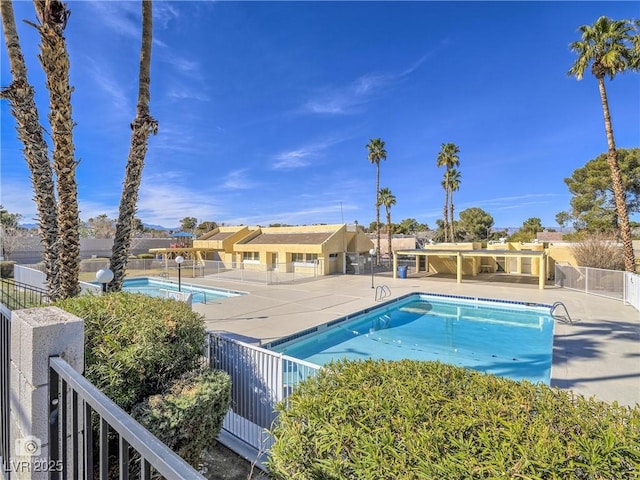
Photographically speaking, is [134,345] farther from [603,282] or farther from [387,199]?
[387,199]

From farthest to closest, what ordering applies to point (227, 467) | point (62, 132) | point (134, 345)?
1. point (62, 132)
2. point (227, 467)
3. point (134, 345)

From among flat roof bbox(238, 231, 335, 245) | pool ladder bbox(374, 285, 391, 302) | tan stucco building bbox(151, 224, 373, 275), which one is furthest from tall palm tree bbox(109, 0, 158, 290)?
flat roof bbox(238, 231, 335, 245)

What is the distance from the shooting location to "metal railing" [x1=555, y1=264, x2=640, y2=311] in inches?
565

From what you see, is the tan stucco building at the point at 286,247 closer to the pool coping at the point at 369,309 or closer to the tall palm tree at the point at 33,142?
the pool coping at the point at 369,309

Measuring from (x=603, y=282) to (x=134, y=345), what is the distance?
21965 mm

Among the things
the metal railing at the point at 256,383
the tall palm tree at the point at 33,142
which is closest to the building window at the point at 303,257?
the tall palm tree at the point at 33,142

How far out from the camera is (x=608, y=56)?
49.6ft

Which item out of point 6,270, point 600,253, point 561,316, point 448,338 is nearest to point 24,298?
point 6,270

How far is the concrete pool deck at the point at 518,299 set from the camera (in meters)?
7.34

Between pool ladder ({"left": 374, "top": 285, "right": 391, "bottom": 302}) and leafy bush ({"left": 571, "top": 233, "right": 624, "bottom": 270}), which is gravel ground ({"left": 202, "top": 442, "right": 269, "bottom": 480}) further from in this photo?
leafy bush ({"left": 571, "top": 233, "right": 624, "bottom": 270})

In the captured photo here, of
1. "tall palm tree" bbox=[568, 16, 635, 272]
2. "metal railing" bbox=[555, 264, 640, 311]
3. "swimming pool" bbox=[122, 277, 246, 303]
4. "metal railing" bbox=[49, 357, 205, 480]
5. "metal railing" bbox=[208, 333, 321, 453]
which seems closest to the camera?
"metal railing" bbox=[49, 357, 205, 480]

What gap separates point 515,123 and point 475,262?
38.2 feet

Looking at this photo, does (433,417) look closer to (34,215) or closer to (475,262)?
(34,215)

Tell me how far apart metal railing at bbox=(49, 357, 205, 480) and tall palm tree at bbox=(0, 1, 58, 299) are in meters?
7.40
